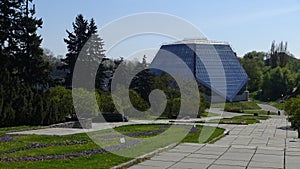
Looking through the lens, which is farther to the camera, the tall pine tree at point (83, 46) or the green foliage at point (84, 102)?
the tall pine tree at point (83, 46)

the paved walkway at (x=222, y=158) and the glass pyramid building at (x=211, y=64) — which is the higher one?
the glass pyramid building at (x=211, y=64)

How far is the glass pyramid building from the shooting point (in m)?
57.1

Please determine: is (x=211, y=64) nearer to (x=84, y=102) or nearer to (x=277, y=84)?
(x=84, y=102)

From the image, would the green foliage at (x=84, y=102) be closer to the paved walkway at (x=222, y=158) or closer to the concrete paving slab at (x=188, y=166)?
the paved walkway at (x=222, y=158)

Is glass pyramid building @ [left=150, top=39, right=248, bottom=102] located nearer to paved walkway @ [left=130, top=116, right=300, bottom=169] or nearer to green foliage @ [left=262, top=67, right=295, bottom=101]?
green foliage @ [left=262, top=67, right=295, bottom=101]

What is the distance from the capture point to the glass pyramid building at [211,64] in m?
57.1

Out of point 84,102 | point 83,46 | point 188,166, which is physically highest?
point 83,46

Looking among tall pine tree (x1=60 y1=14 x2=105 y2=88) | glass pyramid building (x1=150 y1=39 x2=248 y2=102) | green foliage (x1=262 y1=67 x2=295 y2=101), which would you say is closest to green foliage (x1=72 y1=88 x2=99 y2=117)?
tall pine tree (x1=60 y1=14 x2=105 y2=88)

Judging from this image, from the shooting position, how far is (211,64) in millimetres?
57406

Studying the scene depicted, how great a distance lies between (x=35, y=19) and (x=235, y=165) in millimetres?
25395

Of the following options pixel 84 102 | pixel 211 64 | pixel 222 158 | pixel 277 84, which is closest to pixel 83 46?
pixel 84 102

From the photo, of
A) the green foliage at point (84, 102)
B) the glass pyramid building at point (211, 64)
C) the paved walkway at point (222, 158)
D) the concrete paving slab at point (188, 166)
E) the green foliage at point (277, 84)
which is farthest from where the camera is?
the green foliage at point (277, 84)

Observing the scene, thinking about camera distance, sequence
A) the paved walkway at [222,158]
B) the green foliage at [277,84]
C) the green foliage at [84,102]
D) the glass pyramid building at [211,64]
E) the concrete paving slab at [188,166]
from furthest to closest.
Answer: the green foliage at [277,84], the glass pyramid building at [211,64], the green foliage at [84,102], the paved walkway at [222,158], the concrete paving slab at [188,166]

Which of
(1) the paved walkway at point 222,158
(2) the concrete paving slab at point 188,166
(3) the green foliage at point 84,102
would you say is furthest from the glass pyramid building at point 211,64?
(2) the concrete paving slab at point 188,166
